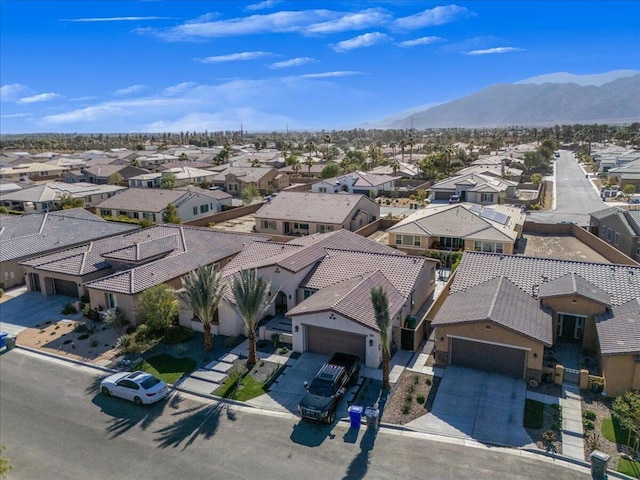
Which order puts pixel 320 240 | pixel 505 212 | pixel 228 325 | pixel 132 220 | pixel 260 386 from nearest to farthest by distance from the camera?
pixel 260 386
pixel 228 325
pixel 320 240
pixel 505 212
pixel 132 220

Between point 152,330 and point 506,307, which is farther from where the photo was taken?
point 152,330

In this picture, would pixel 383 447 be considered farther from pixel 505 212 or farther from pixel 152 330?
pixel 505 212

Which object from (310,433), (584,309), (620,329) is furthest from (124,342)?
(620,329)

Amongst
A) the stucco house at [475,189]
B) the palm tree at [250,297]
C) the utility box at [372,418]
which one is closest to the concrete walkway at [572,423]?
the utility box at [372,418]

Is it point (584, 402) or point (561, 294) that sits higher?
point (561, 294)

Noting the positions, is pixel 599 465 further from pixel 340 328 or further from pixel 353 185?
pixel 353 185

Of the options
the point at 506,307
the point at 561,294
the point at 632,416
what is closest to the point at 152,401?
the point at 506,307

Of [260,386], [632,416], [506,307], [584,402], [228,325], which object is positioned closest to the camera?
[632,416]
